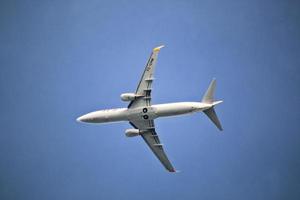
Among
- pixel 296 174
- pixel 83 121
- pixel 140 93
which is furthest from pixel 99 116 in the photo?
pixel 296 174

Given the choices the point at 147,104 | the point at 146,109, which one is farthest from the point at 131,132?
the point at 147,104

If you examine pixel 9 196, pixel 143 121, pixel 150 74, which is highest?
pixel 150 74

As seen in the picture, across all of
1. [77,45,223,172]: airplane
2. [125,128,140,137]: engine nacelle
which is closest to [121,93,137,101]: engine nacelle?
[77,45,223,172]: airplane

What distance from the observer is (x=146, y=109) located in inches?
1870

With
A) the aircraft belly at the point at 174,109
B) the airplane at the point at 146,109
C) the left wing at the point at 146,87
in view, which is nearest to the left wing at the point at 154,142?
the airplane at the point at 146,109

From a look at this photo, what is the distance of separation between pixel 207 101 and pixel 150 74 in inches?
244

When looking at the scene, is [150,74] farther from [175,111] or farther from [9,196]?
[9,196]

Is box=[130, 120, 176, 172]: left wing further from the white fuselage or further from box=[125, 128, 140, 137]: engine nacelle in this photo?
the white fuselage

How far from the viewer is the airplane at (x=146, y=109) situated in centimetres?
4569

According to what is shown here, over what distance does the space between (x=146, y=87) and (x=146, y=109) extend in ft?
7.29

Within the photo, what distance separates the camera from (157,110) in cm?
4666

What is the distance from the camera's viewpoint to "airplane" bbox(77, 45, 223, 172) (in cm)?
4569

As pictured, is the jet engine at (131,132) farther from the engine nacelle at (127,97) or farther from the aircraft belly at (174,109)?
the aircraft belly at (174,109)

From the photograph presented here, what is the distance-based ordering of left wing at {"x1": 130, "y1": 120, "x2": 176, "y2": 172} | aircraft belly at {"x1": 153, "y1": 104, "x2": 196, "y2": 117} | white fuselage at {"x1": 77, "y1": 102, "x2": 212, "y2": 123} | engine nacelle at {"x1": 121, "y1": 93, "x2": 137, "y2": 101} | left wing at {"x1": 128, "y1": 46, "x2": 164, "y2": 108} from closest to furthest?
1. aircraft belly at {"x1": 153, "y1": 104, "x2": 196, "y2": 117}
2. white fuselage at {"x1": 77, "y1": 102, "x2": 212, "y2": 123}
3. left wing at {"x1": 128, "y1": 46, "x2": 164, "y2": 108}
4. engine nacelle at {"x1": 121, "y1": 93, "x2": 137, "y2": 101}
5. left wing at {"x1": 130, "y1": 120, "x2": 176, "y2": 172}
